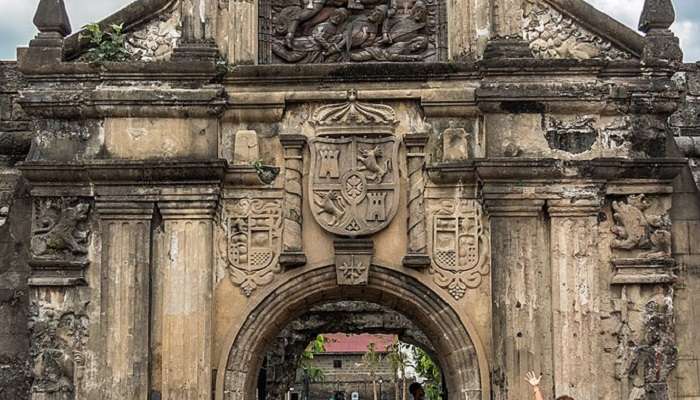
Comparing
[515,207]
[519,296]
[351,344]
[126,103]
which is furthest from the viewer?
[351,344]

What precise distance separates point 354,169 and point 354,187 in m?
0.19

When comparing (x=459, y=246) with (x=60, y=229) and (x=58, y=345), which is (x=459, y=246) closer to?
(x=60, y=229)

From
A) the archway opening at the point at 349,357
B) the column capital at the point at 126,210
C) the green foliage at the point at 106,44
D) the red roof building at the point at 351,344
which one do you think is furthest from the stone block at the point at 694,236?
the red roof building at the point at 351,344

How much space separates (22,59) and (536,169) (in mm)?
5366

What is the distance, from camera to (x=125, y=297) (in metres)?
10.9

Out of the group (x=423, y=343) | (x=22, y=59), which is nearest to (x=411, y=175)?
(x=22, y=59)

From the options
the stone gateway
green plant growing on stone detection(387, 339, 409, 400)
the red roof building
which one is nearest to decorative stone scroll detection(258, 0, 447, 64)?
the stone gateway

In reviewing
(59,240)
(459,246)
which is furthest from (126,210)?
(459,246)

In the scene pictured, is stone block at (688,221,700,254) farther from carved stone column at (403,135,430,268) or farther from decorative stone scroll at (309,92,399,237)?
decorative stone scroll at (309,92,399,237)

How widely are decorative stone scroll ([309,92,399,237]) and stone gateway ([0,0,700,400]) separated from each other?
0.02 meters

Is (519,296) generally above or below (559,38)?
below

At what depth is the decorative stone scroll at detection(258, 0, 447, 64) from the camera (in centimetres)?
1189

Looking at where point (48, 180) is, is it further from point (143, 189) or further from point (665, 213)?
point (665, 213)

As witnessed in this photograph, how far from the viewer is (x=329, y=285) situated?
37.1 feet
